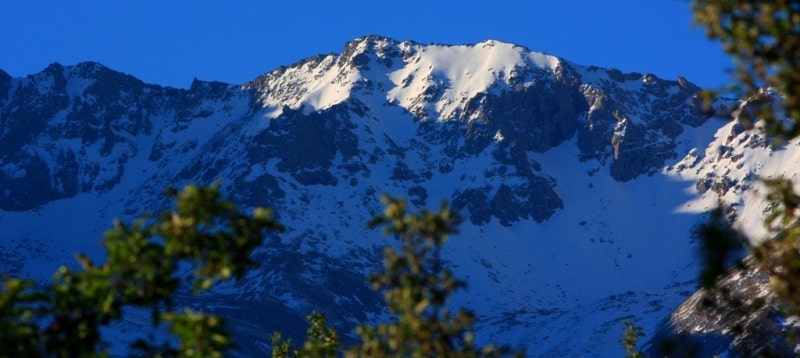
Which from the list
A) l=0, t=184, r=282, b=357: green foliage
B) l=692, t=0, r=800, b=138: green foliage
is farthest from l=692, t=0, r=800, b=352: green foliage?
l=0, t=184, r=282, b=357: green foliage

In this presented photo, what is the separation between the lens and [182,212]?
20.3 m

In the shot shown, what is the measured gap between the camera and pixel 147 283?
20.9 meters

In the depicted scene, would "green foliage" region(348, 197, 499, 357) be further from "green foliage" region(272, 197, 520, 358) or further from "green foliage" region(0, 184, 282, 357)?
"green foliage" region(0, 184, 282, 357)

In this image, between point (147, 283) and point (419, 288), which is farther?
point (419, 288)

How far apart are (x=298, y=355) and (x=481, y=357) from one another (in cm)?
2761

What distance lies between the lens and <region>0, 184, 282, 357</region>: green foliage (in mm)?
20375

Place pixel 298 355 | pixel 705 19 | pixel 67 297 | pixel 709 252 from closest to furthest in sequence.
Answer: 1. pixel 709 252
2. pixel 705 19
3. pixel 67 297
4. pixel 298 355

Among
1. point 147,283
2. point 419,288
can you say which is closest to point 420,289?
point 419,288

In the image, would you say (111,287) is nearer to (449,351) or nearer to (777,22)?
(449,351)

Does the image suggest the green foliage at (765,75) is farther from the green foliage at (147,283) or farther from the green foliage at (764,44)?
the green foliage at (147,283)

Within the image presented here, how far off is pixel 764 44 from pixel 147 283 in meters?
8.13

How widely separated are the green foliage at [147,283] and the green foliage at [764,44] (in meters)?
6.09

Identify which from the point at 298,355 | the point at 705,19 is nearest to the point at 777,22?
the point at 705,19

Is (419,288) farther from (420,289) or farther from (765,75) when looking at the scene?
(765,75)
